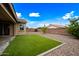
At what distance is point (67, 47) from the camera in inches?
376

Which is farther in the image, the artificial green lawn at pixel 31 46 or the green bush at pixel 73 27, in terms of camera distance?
the green bush at pixel 73 27

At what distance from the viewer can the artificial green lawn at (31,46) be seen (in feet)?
27.8

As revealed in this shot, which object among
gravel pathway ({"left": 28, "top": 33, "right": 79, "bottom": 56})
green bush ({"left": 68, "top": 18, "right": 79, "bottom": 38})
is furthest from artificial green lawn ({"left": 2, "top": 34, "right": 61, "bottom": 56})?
green bush ({"left": 68, "top": 18, "right": 79, "bottom": 38})

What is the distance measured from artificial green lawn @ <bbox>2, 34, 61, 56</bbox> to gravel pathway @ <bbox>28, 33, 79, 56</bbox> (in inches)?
20.3

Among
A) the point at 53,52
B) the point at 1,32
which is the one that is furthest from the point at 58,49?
the point at 1,32

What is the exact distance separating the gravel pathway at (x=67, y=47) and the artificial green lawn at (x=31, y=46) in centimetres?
52

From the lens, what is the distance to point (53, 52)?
8.45 metres

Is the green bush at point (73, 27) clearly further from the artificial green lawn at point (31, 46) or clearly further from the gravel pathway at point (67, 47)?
the artificial green lawn at point (31, 46)

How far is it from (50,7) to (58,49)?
2.57m

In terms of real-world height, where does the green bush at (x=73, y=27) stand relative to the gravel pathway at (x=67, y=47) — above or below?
above

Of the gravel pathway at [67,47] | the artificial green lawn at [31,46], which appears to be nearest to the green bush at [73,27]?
the gravel pathway at [67,47]

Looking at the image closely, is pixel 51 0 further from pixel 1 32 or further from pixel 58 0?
pixel 1 32

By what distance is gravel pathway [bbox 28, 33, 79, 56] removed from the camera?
8439mm

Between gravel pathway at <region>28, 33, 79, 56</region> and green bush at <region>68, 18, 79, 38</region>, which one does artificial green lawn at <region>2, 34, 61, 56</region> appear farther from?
green bush at <region>68, 18, 79, 38</region>
